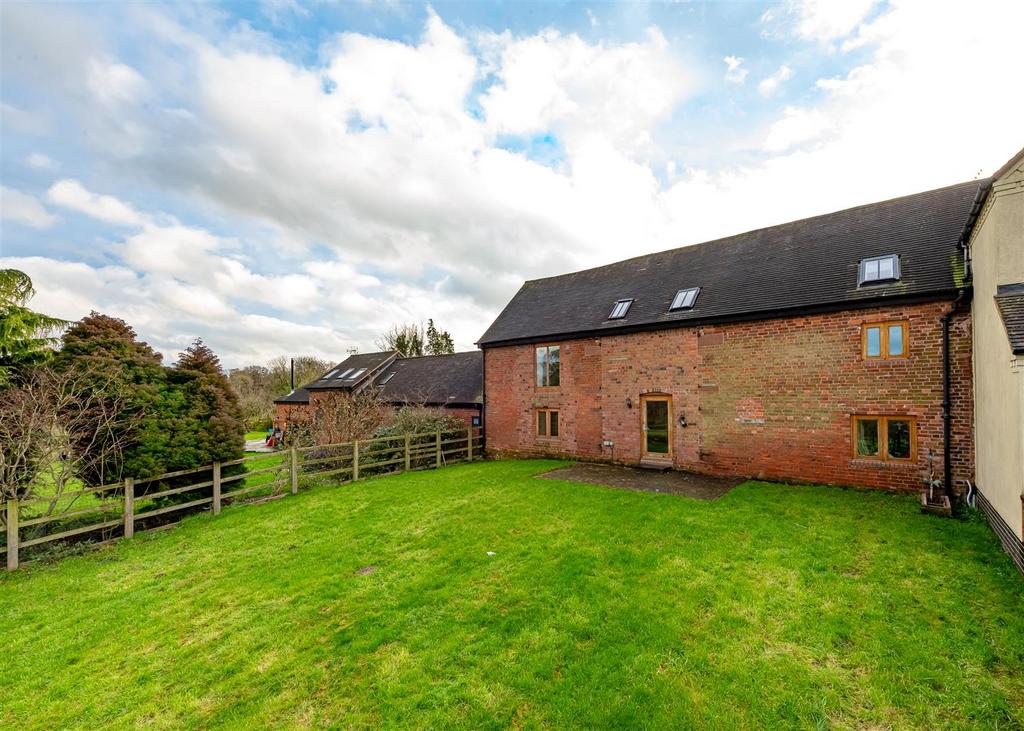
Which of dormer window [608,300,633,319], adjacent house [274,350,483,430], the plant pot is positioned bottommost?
the plant pot

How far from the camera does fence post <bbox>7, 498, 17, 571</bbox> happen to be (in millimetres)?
6723

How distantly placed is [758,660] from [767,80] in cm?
1138

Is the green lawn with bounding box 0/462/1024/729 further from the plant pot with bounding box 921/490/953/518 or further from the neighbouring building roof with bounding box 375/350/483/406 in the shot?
the neighbouring building roof with bounding box 375/350/483/406

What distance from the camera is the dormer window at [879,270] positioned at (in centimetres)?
920

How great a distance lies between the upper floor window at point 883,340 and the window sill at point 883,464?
2.22 meters

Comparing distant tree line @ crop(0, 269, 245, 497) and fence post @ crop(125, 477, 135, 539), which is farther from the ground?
distant tree line @ crop(0, 269, 245, 497)

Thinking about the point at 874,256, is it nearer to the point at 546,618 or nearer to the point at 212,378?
the point at 546,618

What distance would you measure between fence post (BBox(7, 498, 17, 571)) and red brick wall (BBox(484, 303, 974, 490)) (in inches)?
Answer: 490

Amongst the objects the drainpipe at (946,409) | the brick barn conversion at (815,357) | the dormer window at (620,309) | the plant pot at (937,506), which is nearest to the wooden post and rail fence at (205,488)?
the brick barn conversion at (815,357)

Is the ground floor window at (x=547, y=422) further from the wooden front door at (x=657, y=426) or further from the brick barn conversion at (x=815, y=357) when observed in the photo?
the wooden front door at (x=657, y=426)

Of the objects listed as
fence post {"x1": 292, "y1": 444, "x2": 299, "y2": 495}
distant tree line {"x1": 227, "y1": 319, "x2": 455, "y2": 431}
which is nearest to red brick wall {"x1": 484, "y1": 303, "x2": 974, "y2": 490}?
fence post {"x1": 292, "y1": 444, "x2": 299, "y2": 495}

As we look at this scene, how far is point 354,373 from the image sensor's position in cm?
2631

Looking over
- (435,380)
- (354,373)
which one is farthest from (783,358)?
(354,373)

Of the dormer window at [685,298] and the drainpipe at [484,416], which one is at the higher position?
the dormer window at [685,298]
